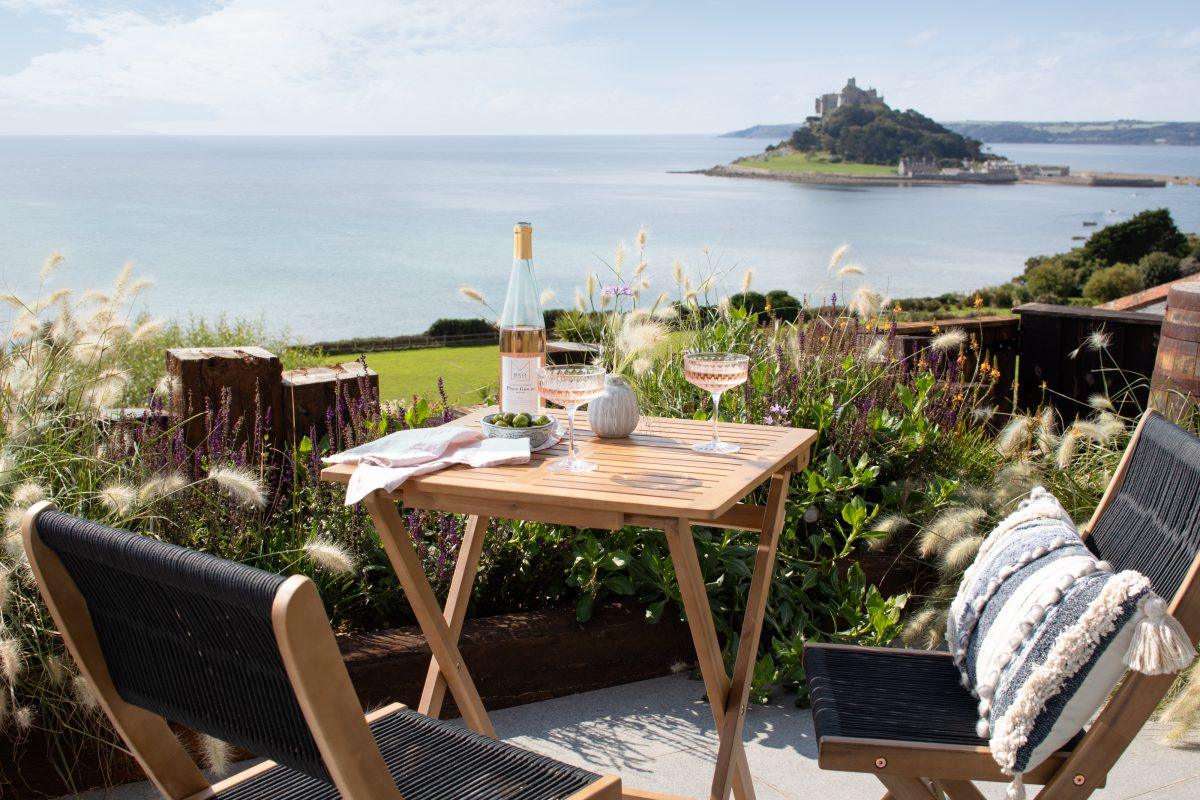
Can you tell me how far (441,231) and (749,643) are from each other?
35.4m

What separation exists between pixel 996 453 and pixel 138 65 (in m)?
44.5

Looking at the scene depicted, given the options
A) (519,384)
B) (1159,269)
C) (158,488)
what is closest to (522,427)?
(519,384)

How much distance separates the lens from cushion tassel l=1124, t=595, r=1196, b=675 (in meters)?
1.53

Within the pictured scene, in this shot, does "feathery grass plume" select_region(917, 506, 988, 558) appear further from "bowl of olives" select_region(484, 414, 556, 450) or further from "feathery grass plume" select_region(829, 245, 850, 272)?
"bowl of olives" select_region(484, 414, 556, 450)

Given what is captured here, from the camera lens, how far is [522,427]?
2.26 m

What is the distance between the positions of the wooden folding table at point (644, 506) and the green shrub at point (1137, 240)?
1928cm

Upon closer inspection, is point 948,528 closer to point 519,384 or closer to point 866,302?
point 866,302

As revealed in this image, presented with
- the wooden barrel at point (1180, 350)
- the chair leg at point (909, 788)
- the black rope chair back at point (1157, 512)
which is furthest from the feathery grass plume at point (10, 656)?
the wooden barrel at point (1180, 350)

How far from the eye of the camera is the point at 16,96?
34969 millimetres

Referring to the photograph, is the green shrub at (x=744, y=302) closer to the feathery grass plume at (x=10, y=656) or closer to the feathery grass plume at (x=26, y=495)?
the feathery grass plume at (x=26, y=495)

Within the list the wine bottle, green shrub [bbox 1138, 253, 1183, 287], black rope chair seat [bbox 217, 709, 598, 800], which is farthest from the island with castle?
black rope chair seat [bbox 217, 709, 598, 800]

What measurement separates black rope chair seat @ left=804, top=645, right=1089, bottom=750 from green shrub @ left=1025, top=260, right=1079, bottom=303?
1665 centimetres

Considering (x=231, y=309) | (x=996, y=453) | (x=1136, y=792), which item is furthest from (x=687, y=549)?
(x=231, y=309)

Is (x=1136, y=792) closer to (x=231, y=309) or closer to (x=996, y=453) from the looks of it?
(x=996, y=453)
